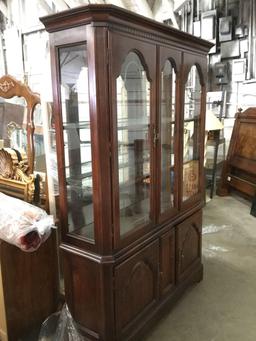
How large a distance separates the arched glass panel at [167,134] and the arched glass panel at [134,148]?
0.14 meters

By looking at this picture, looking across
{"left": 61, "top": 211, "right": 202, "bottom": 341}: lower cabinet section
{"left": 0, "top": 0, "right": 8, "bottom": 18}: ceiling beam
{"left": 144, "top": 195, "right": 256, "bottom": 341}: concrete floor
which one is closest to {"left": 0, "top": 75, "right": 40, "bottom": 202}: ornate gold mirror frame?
{"left": 61, "top": 211, "right": 202, "bottom": 341}: lower cabinet section

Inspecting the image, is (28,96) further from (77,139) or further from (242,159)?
(242,159)

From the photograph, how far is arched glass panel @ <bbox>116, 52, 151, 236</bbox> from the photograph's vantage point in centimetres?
180

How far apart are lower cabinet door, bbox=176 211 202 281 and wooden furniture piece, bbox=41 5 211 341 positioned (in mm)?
21

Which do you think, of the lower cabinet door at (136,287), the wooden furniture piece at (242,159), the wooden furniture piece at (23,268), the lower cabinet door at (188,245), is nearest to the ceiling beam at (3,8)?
the wooden furniture piece at (23,268)

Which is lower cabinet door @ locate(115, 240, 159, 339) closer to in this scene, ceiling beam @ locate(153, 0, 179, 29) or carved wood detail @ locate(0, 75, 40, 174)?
carved wood detail @ locate(0, 75, 40, 174)

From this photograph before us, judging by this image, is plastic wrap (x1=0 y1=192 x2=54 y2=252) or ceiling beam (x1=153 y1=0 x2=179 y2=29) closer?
plastic wrap (x1=0 y1=192 x2=54 y2=252)

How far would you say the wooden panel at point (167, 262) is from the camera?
82.1 inches

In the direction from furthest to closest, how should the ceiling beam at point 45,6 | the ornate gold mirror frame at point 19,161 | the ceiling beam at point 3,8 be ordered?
the ceiling beam at point 3,8
the ceiling beam at point 45,6
the ornate gold mirror frame at point 19,161

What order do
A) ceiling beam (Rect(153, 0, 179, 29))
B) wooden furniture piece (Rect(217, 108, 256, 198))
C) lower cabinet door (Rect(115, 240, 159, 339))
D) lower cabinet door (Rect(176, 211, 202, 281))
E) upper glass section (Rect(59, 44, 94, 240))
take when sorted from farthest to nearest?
wooden furniture piece (Rect(217, 108, 256, 198)) < ceiling beam (Rect(153, 0, 179, 29)) < lower cabinet door (Rect(176, 211, 202, 281)) < lower cabinet door (Rect(115, 240, 159, 339)) < upper glass section (Rect(59, 44, 94, 240))

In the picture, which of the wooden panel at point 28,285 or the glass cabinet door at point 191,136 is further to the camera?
the glass cabinet door at point 191,136

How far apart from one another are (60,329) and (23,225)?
26.5 inches

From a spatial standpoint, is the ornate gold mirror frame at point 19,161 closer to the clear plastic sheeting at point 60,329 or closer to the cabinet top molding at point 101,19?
the cabinet top molding at point 101,19

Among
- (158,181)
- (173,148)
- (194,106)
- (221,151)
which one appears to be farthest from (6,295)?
(221,151)
